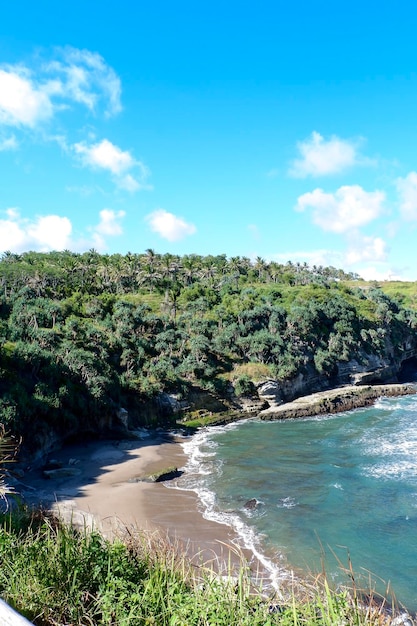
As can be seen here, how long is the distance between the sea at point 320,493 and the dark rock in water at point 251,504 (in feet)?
0.22

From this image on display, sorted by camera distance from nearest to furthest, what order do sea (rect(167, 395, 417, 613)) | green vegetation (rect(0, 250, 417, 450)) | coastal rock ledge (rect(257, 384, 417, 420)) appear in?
sea (rect(167, 395, 417, 613))
green vegetation (rect(0, 250, 417, 450))
coastal rock ledge (rect(257, 384, 417, 420))

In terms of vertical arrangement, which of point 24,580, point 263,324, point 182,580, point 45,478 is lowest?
point 45,478

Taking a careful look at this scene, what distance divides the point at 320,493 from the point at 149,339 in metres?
40.3

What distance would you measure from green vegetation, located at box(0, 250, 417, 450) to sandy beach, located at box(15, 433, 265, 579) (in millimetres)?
4891

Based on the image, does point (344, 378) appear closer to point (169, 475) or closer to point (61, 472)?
point (169, 475)

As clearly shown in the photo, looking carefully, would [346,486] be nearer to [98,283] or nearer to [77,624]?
[77,624]

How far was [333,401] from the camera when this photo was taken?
60781mm

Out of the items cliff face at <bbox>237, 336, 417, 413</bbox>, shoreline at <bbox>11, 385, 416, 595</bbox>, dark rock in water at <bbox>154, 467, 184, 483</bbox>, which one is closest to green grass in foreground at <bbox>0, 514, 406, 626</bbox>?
shoreline at <bbox>11, 385, 416, 595</bbox>

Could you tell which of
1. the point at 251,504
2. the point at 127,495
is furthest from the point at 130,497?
the point at 251,504

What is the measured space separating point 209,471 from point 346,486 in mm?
11368

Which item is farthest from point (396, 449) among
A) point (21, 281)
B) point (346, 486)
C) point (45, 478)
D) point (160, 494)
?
point (21, 281)

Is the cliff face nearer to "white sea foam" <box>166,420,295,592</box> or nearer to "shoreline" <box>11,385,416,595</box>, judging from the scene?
"white sea foam" <box>166,420,295,592</box>

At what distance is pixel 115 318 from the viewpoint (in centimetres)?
6644

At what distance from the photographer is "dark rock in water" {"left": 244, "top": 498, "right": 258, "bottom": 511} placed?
27.6 meters
